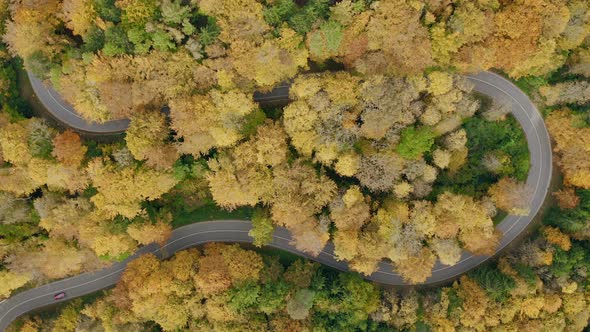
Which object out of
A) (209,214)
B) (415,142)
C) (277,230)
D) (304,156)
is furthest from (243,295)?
(415,142)

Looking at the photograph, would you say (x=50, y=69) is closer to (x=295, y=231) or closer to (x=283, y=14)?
(x=283, y=14)

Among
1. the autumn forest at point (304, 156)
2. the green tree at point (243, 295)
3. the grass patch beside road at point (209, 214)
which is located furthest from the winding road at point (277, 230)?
the green tree at point (243, 295)

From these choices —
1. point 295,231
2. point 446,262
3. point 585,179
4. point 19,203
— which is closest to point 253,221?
point 295,231

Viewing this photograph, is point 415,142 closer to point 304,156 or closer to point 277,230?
point 304,156

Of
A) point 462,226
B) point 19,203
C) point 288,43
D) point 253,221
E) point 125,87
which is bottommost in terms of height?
point 19,203

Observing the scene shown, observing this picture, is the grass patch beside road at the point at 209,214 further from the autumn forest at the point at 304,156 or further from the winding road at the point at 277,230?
the autumn forest at the point at 304,156

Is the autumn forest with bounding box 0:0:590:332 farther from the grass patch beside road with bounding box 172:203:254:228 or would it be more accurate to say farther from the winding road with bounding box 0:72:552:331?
the grass patch beside road with bounding box 172:203:254:228
